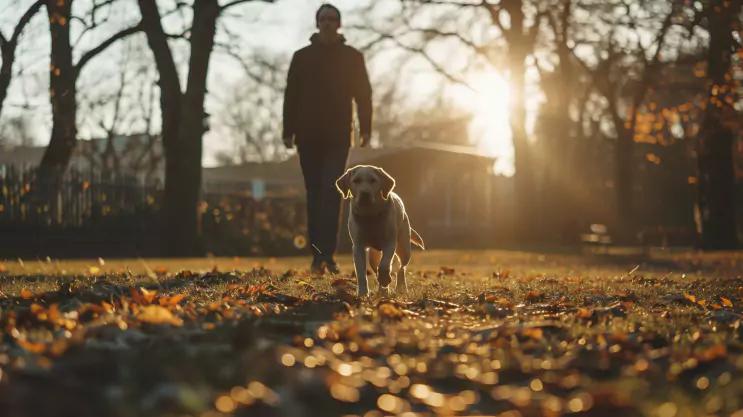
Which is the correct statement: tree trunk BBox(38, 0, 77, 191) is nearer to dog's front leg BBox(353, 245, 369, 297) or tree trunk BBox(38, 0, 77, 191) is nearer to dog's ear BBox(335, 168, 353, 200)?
dog's ear BBox(335, 168, 353, 200)

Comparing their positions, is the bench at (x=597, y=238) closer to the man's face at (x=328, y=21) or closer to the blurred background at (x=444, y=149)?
the blurred background at (x=444, y=149)

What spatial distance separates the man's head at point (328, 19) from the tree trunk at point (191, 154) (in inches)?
352

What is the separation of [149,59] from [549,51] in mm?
19790

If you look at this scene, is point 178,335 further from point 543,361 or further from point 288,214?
point 288,214

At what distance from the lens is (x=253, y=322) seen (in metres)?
4.34

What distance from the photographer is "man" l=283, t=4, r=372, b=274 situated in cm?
984

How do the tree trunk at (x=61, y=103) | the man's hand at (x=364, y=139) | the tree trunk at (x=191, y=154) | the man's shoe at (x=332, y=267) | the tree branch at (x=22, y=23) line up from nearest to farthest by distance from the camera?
the man's hand at (x=364, y=139) → the man's shoe at (x=332, y=267) → the tree branch at (x=22, y=23) → the tree trunk at (x=191, y=154) → the tree trunk at (x=61, y=103)

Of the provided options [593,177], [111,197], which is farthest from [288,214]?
[593,177]

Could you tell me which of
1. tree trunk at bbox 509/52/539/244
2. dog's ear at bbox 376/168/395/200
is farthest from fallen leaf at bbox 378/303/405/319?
tree trunk at bbox 509/52/539/244

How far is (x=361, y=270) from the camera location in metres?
6.91

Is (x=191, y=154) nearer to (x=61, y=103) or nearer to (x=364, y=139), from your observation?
(x=61, y=103)

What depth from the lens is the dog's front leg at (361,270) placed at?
6812mm

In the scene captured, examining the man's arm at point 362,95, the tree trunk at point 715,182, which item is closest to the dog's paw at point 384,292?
the man's arm at point 362,95

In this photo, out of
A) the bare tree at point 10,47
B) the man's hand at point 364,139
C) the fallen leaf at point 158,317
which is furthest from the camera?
the bare tree at point 10,47
